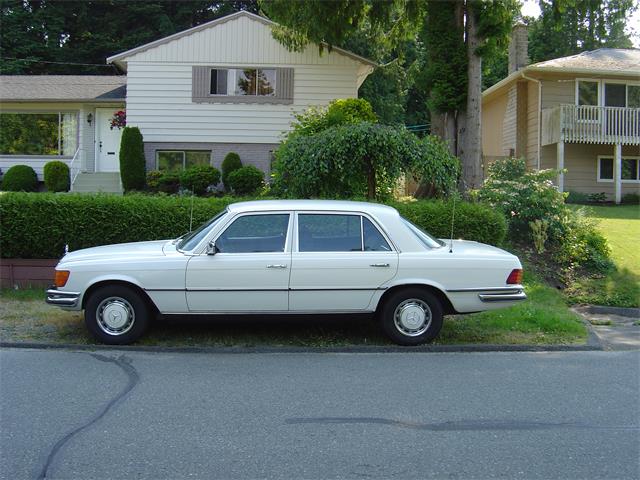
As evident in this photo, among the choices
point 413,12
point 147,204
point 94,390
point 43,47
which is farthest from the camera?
point 43,47

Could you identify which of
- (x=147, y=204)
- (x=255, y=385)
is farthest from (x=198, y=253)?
(x=147, y=204)

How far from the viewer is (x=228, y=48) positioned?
20172 mm

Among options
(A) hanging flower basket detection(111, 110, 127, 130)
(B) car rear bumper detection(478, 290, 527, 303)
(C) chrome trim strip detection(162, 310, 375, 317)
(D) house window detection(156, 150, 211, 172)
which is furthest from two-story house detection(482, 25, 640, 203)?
(C) chrome trim strip detection(162, 310, 375, 317)

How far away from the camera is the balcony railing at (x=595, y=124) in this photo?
2319 centimetres

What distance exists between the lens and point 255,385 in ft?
19.5

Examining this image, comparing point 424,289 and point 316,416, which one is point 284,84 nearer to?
point 424,289

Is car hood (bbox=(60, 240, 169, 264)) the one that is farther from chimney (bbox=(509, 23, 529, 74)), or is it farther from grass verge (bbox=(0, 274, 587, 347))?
chimney (bbox=(509, 23, 529, 74))

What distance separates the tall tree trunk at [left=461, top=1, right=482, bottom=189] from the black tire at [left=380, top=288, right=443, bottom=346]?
26.6 ft

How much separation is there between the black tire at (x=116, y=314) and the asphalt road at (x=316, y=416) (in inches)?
9.7

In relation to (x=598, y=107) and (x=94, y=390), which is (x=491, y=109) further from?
(x=94, y=390)

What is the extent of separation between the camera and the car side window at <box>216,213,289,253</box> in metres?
7.20

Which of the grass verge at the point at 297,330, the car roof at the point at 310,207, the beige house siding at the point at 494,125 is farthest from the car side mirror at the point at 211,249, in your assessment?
the beige house siding at the point at 494,125

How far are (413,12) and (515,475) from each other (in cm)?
1404

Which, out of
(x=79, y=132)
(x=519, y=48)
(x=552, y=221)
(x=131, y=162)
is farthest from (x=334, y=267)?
(x=519, y=48)
